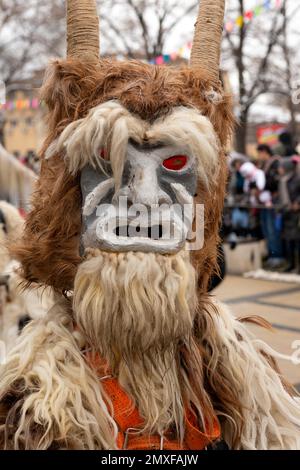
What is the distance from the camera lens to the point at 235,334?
5.59ft

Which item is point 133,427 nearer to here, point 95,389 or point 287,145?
point 95,389

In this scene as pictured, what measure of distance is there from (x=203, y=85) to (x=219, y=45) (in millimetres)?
156

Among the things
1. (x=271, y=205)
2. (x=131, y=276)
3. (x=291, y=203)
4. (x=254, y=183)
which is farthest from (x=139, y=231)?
(x=254, y=183)

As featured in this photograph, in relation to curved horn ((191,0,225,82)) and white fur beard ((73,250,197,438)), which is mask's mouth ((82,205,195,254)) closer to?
white fur beard ((73,250,197,438))

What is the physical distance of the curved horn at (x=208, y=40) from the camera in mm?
1650

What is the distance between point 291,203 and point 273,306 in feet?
7.12

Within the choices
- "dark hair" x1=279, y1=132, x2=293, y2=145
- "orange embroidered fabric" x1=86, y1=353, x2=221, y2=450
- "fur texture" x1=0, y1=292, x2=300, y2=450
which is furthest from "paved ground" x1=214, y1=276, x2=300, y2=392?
"orange embroidered fabric" x1=86, y1=353, x2=221, y2=450

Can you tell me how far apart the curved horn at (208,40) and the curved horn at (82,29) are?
0.92 ft

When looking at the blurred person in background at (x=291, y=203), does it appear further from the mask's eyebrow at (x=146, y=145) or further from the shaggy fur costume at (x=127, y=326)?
the mask's eyebrow at (x=146, y=145)

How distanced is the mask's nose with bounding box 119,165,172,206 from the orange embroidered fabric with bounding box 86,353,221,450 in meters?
0.42

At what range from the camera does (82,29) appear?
60.6 inches

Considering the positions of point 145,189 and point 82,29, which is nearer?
point 145,189
